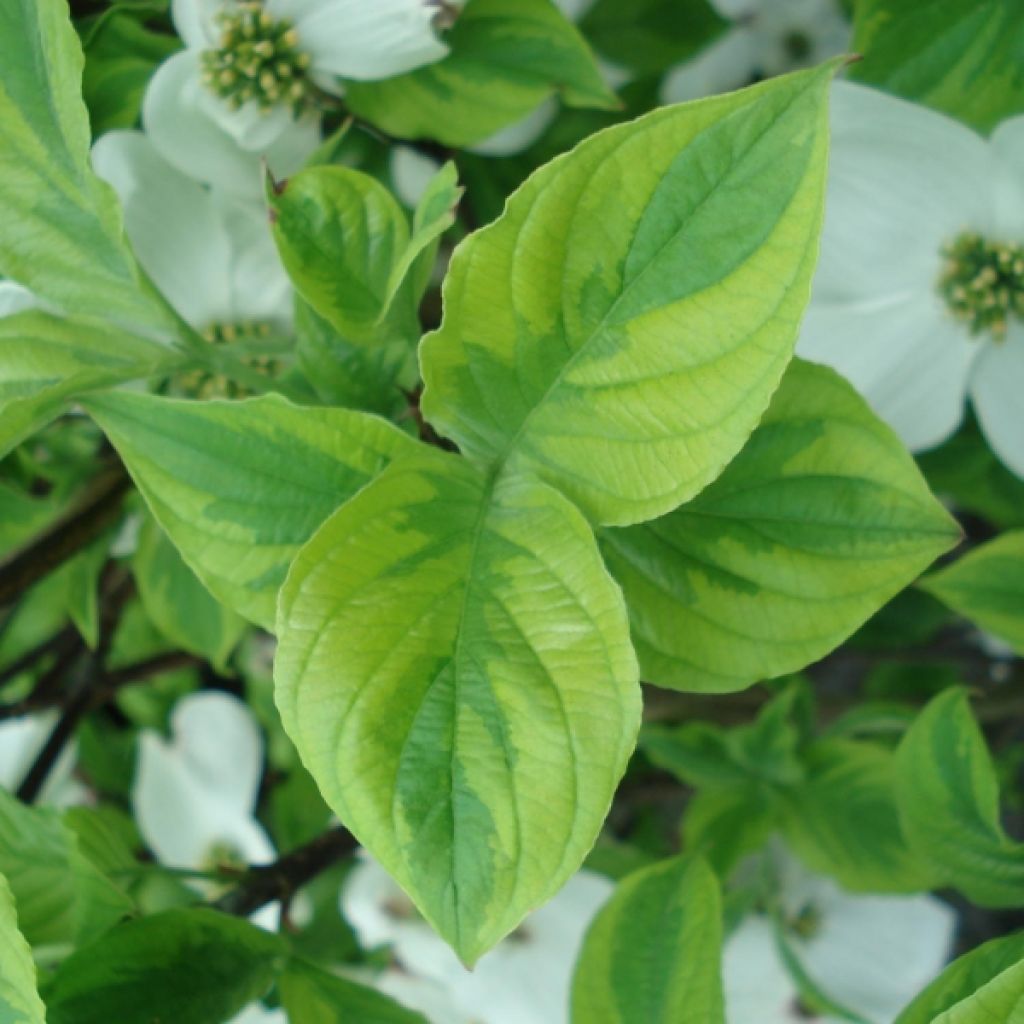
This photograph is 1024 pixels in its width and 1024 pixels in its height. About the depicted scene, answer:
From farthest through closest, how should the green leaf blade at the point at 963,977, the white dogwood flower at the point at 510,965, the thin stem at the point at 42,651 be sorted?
the thin stem at the point at 42,651, the white dogwood flower at the point at 510,965, the green leaf blade at the point at 963,977

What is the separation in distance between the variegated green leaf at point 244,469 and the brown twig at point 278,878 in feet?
0.53

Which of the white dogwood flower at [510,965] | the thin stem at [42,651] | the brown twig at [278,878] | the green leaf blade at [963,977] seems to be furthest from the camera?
the thin stem at [42,651]

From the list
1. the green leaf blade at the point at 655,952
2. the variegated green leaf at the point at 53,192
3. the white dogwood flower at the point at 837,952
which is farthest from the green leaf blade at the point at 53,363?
the white dogwood flower at the point at 837,952

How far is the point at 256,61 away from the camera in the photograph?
0.48m

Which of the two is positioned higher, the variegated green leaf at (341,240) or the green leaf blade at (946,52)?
the variegated green leaf at (341,240)

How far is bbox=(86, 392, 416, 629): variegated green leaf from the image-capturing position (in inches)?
12.6

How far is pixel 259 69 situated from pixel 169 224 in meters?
0.08

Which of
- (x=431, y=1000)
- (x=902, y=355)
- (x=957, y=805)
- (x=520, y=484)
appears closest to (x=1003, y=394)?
(x=902, y=355)

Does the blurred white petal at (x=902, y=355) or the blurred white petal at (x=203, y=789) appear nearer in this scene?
the blurred white petal at (x=902, y=355)

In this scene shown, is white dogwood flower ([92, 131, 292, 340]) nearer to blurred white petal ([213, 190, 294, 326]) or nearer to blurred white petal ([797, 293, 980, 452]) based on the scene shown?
blurred white petal ([213, 190, 294, 326])

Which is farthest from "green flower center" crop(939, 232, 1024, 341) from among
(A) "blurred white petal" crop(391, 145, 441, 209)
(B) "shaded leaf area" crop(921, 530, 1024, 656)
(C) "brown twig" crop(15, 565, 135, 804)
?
(C) "brown twig" crop(15, 565, 135, 804)

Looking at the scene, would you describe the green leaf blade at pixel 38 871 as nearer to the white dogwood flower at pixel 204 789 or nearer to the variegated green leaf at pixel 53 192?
the variegated green leaf at pixel 53 192

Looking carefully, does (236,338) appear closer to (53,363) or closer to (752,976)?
(53,363)

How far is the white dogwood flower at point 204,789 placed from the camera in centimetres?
80
